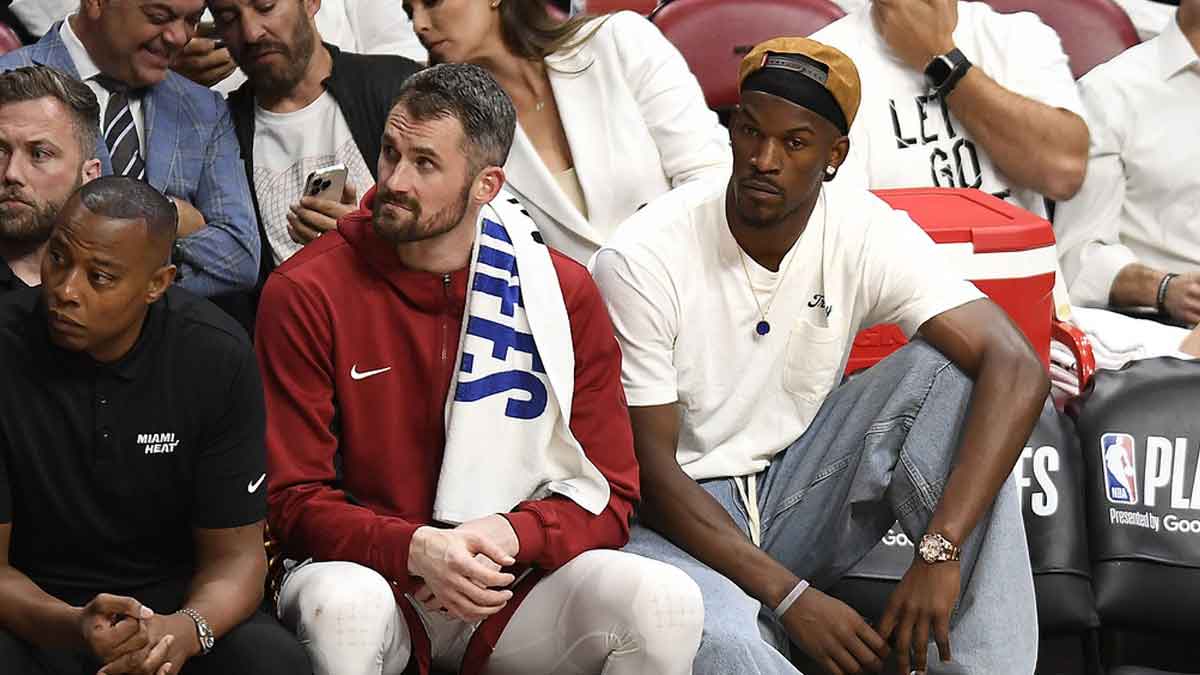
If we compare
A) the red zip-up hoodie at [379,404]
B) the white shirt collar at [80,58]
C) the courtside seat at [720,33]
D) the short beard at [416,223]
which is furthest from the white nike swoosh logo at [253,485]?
the courtside seat at [720,33]

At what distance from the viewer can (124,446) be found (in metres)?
2.67

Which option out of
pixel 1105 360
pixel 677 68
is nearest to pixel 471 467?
pixel 677 68

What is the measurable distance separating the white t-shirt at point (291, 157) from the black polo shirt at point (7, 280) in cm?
70

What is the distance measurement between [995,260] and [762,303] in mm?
619

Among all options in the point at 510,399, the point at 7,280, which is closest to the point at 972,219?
the point at 510,399

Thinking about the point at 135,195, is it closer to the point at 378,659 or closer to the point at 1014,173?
the point at 378,659

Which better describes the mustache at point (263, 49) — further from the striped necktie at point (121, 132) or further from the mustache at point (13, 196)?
the mustache at point (13, 196)

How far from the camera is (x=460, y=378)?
9.50ft

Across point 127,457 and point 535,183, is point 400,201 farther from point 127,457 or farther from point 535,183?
point 535,183

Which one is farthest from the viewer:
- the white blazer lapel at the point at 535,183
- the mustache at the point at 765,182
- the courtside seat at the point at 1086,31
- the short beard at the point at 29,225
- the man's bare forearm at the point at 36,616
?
the courtside seat at the point at 1086,31

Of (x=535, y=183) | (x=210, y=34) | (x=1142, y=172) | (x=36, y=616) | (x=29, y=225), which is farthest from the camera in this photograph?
(x=1142, y=172)

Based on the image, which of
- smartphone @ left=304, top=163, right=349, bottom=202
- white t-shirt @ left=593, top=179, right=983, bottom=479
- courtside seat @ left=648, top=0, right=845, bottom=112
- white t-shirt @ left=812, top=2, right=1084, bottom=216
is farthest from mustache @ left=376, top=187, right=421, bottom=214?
courtside seat @ left=648, top=0, right=845, bottom=112

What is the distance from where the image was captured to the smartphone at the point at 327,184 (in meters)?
3.39

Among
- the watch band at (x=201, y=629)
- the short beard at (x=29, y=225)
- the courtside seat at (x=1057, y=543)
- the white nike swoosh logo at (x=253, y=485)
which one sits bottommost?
the courtside seat at (x=1057, y=543)
